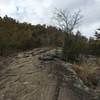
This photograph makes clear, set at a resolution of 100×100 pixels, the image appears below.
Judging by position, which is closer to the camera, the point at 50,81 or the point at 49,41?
the point at 50,81

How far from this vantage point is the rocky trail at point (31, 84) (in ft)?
54.9

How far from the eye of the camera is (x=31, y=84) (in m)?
17.7

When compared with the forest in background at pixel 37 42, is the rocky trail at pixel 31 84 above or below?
below

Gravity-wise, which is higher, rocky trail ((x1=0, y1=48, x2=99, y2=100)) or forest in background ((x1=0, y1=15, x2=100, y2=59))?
forest in background ((x1=0, y1=15, x2=100, y2=59))

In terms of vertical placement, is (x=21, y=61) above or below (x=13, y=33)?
below

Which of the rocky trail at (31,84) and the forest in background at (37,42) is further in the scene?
the forest in background at (37,42)

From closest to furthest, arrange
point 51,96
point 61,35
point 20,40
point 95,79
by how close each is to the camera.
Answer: point 51,96, point 95,79, point 20,40, point 61,35

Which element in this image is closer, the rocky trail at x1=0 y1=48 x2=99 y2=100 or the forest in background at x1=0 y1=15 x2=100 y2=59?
the rocky trail at x1=0 y1=48 x2=99 y2=100

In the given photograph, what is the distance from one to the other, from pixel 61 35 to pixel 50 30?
401 centimetres

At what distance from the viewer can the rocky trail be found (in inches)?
658

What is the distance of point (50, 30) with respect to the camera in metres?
31.7

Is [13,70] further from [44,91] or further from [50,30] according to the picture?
[50,30]

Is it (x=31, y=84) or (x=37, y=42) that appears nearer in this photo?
(x=31, y=84)

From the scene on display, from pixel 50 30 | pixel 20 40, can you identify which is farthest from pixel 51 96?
pixel 50 30
